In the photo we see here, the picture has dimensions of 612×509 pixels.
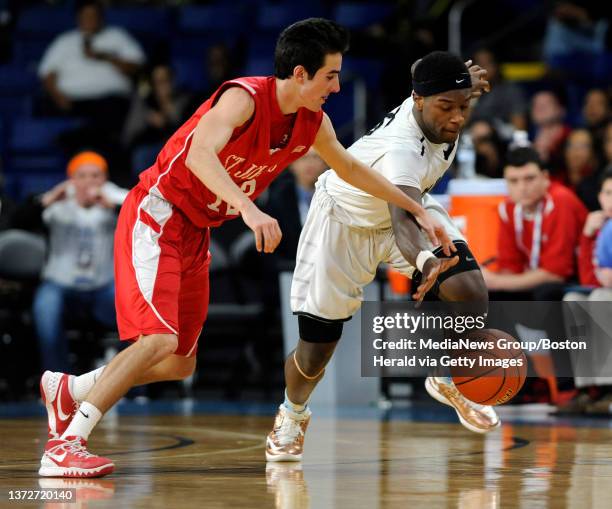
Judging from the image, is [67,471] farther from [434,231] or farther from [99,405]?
[434,231]

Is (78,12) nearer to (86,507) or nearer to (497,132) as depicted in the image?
(497,132)

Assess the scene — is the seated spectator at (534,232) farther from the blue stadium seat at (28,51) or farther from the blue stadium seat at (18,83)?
the blue stadium seat at (28,51)

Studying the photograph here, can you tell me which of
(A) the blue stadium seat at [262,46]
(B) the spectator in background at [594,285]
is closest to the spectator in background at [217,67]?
(A) the blue stadium seat at [262,46]

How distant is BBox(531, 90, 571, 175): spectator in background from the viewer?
10.4 m

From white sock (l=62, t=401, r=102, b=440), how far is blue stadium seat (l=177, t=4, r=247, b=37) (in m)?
8.78

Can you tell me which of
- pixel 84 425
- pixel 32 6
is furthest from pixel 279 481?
pixel 32 6

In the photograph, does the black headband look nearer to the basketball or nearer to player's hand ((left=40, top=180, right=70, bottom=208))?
the basketball

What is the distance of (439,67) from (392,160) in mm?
447

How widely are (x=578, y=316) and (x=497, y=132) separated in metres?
2.71

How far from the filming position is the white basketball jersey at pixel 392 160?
18.7 ft

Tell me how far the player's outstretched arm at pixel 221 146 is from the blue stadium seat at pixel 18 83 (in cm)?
878

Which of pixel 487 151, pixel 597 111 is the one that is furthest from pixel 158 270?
pixel 597 111

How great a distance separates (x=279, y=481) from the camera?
4.96 m

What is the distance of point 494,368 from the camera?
5668 mm
